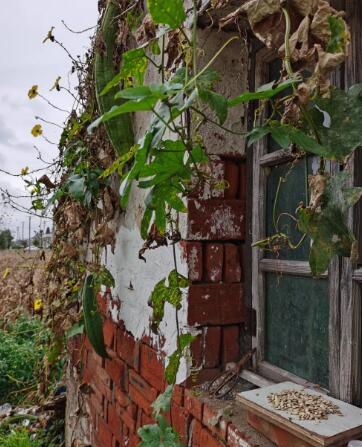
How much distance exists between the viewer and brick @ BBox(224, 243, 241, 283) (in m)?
1.48

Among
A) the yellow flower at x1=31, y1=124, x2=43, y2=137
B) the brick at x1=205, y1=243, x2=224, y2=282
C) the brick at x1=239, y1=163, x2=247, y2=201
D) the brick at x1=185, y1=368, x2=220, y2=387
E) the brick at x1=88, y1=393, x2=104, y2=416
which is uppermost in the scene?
the yellow flower at x1=31, y1=124, x2=43, y2=137

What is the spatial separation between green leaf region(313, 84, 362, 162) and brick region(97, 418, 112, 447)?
189 cm

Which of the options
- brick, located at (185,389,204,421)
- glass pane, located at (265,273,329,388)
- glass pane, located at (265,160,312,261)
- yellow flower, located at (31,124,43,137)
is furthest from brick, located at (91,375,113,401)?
yellow flower, located at (31,124,43,137)

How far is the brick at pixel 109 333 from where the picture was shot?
2156 millimetres

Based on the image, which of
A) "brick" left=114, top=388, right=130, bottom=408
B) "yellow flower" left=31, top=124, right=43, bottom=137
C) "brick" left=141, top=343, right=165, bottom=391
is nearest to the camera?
"brick" left=141, top=343, right=165, bottom=391

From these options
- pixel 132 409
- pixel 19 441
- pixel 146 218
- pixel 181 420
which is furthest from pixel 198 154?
pixel 19 441

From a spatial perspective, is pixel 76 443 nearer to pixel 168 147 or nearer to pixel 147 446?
pixel 147 446

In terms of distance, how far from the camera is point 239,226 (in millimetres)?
1490

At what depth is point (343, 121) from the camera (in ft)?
2.57

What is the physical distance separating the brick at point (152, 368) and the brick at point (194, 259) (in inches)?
15.3

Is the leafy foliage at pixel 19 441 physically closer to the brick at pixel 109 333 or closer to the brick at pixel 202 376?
the brick at pixel 109 333

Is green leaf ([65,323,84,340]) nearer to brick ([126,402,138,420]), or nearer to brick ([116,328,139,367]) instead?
brick ([116,328,139,367])

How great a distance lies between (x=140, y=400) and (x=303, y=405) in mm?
928

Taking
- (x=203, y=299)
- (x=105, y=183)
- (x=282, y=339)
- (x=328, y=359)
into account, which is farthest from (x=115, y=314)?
(x=328, y=359)
